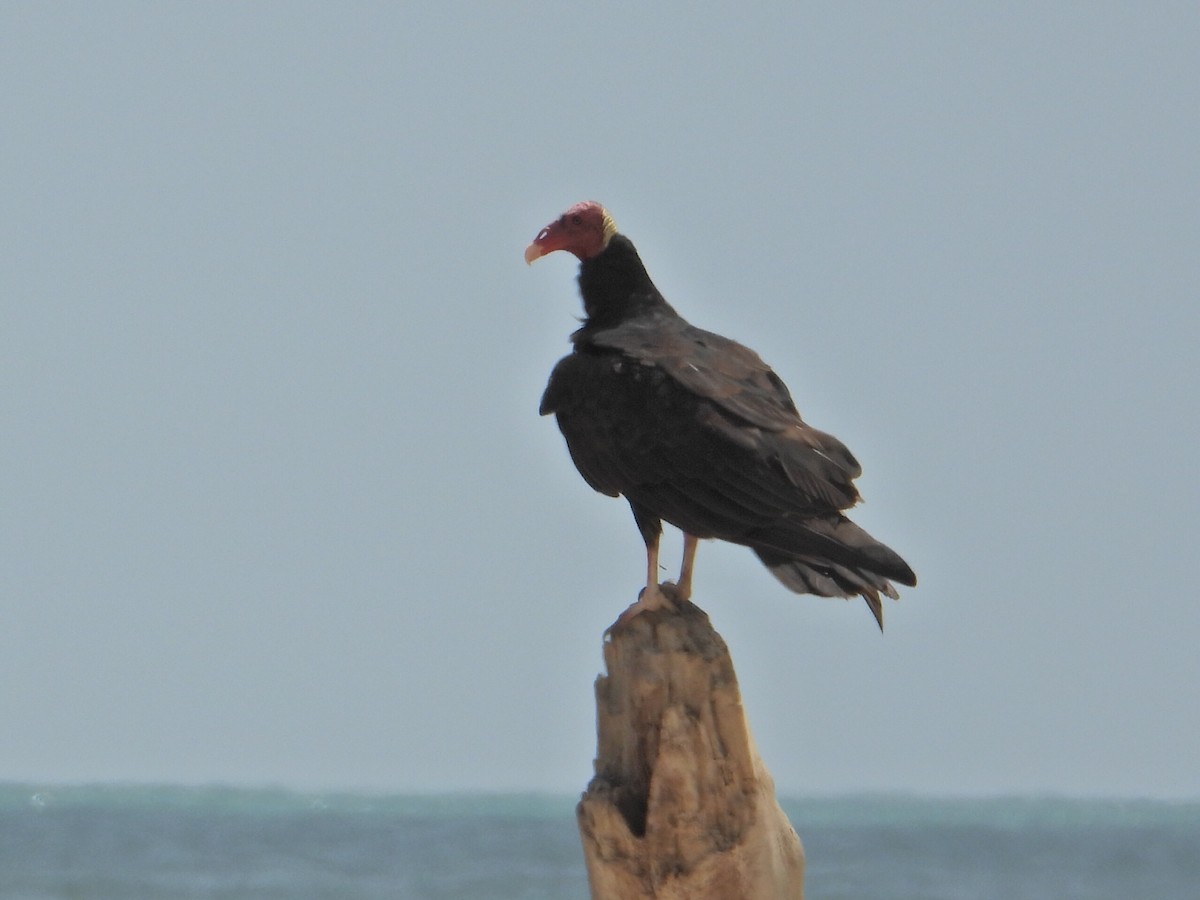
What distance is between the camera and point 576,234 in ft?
22.3

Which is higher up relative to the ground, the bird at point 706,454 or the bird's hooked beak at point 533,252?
the bird's hooked beak at point 533,252

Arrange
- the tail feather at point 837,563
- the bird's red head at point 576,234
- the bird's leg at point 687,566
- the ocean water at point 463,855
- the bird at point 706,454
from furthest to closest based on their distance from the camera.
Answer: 1. the ocean water at point 463,855
2. the bird's red head at point 576,234
3. the bird's leg at point 687,566
4. the bird at point 706,454
5. the tail feather at point 837,563

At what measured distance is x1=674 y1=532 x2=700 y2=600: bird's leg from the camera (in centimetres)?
603

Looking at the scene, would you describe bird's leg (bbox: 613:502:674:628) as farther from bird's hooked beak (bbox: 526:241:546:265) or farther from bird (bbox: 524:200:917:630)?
bird's hooked beak (bbox: 526:241:546:265)

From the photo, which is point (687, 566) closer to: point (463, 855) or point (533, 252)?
point (533, 252)

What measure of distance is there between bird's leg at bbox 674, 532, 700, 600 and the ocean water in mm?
18952

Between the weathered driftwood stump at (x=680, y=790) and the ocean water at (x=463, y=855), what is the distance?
63.1 feet

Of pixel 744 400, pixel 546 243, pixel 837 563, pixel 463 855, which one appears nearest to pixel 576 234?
pixel 546 243

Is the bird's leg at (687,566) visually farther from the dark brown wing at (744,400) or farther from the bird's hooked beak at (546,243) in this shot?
the bird's hooked beak at (546,243)

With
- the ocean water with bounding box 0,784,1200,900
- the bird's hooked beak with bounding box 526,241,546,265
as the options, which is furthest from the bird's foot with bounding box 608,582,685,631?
the ocean water with bounding box 0,784,1200,900

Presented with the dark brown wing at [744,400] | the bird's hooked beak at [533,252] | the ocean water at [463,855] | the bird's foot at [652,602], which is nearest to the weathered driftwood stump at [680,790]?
the bird's foot at [652,602]

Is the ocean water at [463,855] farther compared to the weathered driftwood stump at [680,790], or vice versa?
the ocean water at [463,855]

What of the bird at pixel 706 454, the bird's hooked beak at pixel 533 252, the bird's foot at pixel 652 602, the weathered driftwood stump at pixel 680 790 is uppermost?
the bird's hooked beak at pixel 533 252

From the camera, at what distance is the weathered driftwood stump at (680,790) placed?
17.8 ft
